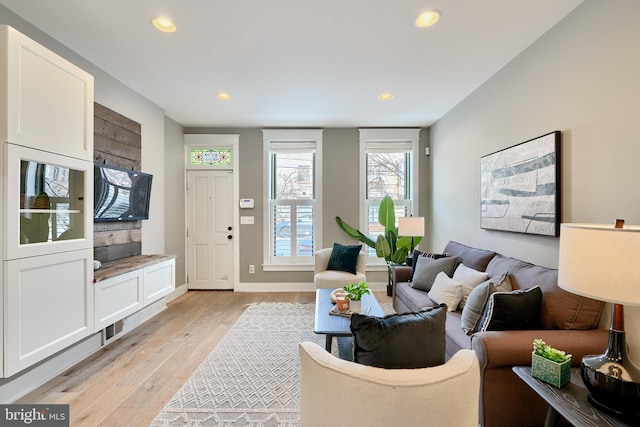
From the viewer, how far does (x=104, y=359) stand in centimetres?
258

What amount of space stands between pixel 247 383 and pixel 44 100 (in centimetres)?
237

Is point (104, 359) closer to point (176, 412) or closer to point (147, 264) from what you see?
point (147, 264)

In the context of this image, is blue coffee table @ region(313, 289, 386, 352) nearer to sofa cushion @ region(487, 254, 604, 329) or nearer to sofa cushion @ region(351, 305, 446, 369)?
sofa cushion @ region(351, 305, 446, 369)

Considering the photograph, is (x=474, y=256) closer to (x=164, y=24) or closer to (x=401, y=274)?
(x=401, y=274)

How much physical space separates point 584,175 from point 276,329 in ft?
9.84

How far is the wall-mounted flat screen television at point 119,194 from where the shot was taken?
2.73m

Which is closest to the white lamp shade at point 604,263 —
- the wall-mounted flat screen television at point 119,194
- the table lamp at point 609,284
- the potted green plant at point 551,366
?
the table lamp at point 609,284

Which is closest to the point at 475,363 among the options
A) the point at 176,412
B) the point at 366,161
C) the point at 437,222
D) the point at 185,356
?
the point at 176,412

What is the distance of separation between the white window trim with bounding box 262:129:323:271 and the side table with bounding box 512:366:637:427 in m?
3.48

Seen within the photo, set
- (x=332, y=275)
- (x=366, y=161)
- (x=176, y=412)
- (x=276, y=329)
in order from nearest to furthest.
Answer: (x=176, y=412) → (x=276, y=329) → (x=332, y=275) → (x=366, y=161)

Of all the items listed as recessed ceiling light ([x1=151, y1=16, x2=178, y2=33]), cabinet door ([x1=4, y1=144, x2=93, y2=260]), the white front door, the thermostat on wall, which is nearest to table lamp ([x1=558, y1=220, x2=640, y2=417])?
recessed ceiling light ([x1=151, y1=16, x2=178, y2=33])

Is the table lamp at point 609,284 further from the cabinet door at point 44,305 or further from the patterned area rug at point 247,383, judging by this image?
the cabinet door at point 44,305

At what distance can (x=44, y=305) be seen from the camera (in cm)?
186

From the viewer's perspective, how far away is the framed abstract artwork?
2.12 m
